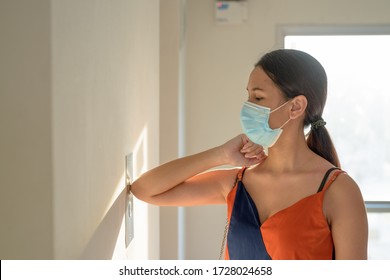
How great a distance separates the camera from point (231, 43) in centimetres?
385

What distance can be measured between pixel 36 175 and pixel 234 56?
10.2ft

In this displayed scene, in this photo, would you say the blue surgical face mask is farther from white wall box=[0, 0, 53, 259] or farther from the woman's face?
white wall box=[0, 0, 53, 259]

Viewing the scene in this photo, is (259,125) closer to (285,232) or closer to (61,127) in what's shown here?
(285,232)

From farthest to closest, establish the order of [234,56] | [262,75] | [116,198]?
[234,56] < [262,75] < [116,198]

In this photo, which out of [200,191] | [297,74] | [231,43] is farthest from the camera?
[231,43]

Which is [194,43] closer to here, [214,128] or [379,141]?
[214,128]

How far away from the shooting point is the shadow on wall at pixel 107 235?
114 cm

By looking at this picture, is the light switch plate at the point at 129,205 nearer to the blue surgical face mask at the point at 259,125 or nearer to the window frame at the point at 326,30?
the blue surgical face mask at the point at 259,125

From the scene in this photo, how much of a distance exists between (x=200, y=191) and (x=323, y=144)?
0.39 metres

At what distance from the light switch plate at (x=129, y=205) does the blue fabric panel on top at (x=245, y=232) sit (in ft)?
0.92

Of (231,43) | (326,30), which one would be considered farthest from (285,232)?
(326,30)

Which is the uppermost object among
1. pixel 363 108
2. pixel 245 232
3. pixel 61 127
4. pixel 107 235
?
pixel 61 127
